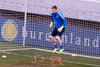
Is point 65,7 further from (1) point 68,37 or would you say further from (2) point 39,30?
(2) point 39,30

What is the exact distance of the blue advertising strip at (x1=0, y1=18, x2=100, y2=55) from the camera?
43.4 ft

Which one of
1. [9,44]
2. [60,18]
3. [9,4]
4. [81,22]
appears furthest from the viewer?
[9,4]

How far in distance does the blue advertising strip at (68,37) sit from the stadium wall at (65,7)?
2.46 feet

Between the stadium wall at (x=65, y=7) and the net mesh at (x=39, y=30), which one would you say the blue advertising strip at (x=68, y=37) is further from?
the stadium wall at (x=65, y=7)

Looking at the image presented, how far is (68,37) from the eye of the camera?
1417 cm

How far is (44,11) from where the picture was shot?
1509 cm

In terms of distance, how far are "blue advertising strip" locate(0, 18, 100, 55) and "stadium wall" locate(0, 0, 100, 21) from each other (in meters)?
0.75

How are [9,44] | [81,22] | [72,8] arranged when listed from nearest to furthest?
[81,22] < [72,8] < [9,44]

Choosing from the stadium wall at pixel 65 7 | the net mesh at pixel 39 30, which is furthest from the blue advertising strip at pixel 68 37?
the stadium wall at pixel 65 7

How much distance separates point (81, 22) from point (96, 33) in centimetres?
100

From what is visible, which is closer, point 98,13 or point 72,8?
point 98,13

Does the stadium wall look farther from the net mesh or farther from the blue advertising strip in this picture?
the blue advertising strip

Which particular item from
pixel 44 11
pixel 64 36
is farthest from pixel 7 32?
pixel 64 36

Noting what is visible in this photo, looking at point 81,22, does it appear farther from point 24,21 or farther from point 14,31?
point 14,31
